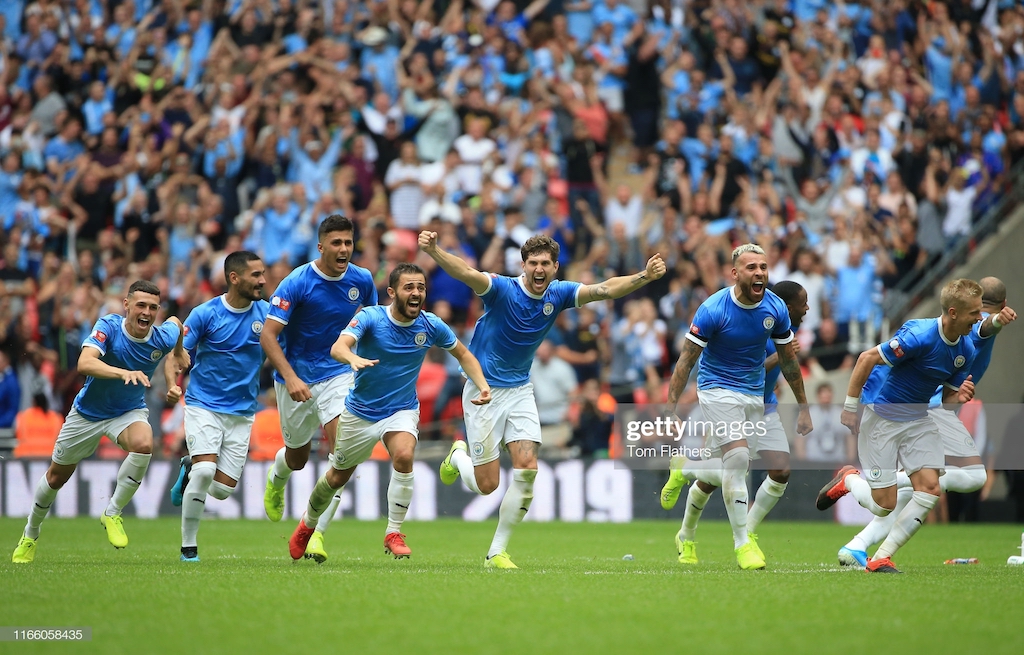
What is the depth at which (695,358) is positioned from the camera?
10164mm

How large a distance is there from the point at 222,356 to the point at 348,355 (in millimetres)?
1852

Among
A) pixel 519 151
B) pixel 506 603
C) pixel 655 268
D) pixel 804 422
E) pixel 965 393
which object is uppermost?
pixel 519 151

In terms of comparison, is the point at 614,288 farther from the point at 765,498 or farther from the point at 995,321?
the point at 995,321

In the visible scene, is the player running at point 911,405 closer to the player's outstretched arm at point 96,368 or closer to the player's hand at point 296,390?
the player's hand at point 296,390

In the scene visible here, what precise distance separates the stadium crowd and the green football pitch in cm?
688

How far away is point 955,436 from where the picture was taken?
37.7 ft

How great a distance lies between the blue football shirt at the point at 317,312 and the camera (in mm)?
10711

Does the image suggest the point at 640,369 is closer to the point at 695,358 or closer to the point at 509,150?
the point at 509,150

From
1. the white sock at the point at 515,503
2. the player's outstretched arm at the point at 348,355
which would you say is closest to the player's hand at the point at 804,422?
the white sock at the point at 515,503

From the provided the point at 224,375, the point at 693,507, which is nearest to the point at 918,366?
the point at 693,507

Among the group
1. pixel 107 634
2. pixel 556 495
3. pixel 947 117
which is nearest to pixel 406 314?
pixel 107 634

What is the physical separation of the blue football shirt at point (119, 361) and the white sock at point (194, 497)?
3.51ft

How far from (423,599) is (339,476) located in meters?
2.78

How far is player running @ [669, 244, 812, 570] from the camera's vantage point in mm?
10086
